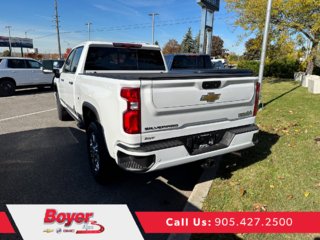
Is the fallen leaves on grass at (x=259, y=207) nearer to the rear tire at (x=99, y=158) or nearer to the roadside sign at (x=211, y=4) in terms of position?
the rear tire at (x=99, y=158)

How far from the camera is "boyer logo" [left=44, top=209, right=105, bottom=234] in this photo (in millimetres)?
2506

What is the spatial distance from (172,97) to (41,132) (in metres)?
4.89

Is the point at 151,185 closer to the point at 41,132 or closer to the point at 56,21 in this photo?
the point at 41,132

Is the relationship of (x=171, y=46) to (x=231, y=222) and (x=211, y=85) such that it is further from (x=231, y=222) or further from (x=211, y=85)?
(x=231, y=222)

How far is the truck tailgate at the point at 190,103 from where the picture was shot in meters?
2.72

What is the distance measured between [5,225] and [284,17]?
1491 cm

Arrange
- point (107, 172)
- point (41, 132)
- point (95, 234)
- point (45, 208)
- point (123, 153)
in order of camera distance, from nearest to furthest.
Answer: point (95, 234), point (123, 153), point (45, 208), point (107, 172), point (41, 132)

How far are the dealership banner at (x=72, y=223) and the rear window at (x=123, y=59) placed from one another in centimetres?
260

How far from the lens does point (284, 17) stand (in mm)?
13227

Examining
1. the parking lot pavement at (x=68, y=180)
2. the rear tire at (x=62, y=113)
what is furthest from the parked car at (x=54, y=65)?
the parking lot pavement at (x=68, y=180)

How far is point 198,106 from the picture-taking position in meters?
3.06

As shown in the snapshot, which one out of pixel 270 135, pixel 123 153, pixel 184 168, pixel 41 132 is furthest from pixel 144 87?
pixel 41 132

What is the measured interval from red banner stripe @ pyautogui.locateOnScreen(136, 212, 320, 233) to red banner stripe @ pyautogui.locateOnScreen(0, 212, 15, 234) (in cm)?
146

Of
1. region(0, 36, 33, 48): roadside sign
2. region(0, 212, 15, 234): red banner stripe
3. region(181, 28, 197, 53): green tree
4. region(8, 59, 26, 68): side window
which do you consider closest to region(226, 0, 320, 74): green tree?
region(8, 59, 26, 68): side window
